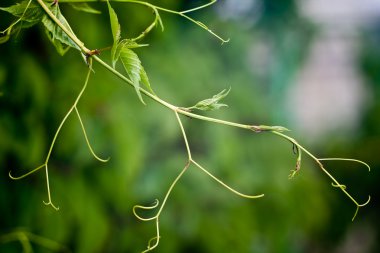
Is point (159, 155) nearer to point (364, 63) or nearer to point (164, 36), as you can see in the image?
point (164, 36)

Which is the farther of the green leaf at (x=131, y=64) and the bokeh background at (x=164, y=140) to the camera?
the bokeh background at (x=164, y=140)

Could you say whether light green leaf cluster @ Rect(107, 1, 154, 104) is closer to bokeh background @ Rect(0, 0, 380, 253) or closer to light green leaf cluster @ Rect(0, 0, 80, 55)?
light green leaf cluster @ Rect(0, 0, 80, 55)

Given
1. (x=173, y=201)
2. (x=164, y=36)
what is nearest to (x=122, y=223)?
(x=173, y=201)

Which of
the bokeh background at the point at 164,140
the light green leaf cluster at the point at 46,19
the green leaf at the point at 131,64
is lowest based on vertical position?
the bokeh background at the point at 164,140

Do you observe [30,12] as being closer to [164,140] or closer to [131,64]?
[131,64]

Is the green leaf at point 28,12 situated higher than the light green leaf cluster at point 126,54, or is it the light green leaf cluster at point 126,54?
the green leaf at point 28,12

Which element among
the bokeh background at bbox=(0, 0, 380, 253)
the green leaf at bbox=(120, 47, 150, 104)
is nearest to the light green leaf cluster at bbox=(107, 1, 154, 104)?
the green leaf at bbox=(120, 47, 150, 104)

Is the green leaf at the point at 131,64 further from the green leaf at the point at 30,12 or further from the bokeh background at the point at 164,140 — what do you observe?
the bokeh background at the point at 164,140

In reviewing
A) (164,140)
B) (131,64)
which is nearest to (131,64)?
(131,64)

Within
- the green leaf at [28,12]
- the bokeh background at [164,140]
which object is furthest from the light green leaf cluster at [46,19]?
the bokeh background at [164,140]
